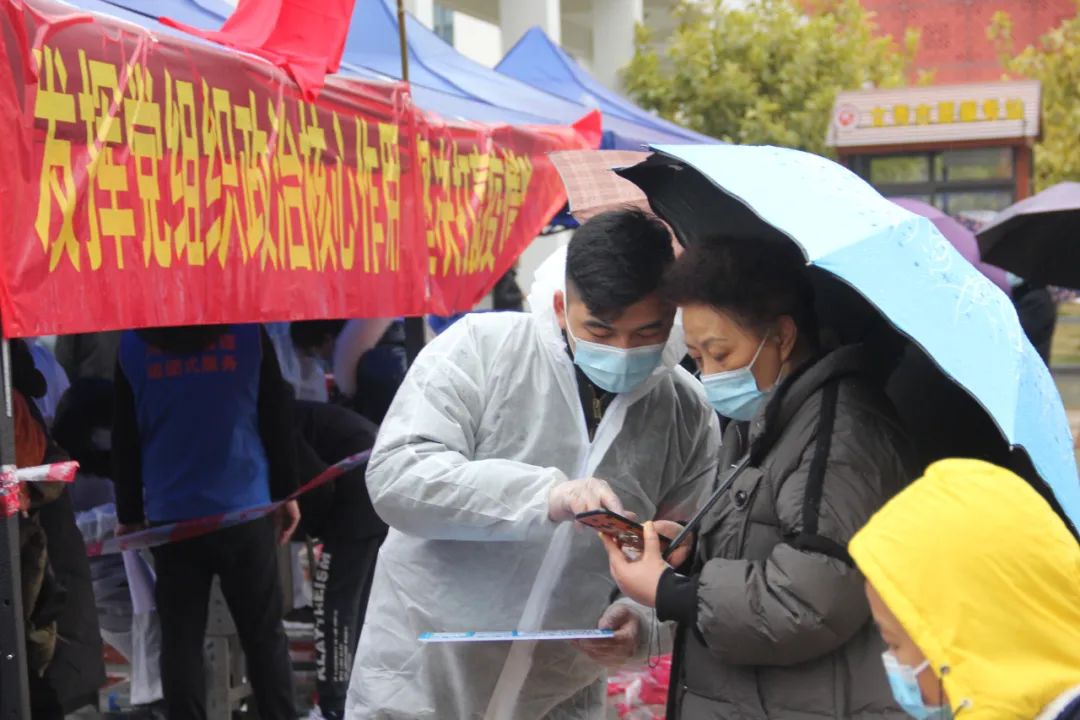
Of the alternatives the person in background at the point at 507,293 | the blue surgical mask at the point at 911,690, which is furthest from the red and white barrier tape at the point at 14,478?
the person in background at the point at 507,293

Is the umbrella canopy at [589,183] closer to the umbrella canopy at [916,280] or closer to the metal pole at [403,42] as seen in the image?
the metal pole at [403,42]

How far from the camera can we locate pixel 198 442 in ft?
15.6

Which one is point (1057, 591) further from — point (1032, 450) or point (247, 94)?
point (247, 94)

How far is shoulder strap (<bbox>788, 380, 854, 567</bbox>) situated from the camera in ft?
7.06

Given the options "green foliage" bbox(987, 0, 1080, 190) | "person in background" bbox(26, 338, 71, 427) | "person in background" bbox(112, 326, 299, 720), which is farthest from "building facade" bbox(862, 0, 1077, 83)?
"person in background" bbox(112, 326, 299, 720)

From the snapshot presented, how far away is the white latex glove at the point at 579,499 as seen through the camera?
8.46 feet

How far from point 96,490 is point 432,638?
3401 mm

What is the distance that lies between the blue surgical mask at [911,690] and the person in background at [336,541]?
3.89 meters

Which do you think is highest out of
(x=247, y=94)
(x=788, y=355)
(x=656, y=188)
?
(x=247, y=94)

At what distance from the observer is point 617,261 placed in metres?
A: 2.72

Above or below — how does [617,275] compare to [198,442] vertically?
above

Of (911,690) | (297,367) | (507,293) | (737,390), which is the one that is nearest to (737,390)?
(737,390)

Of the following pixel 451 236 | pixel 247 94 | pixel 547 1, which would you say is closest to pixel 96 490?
pixel 451 236

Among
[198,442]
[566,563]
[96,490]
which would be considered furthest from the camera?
[96,490]
